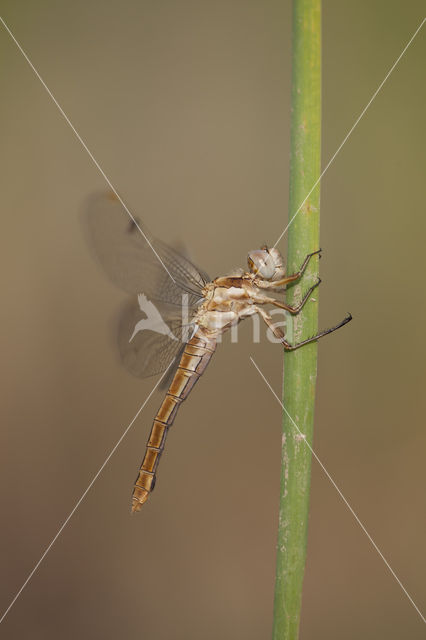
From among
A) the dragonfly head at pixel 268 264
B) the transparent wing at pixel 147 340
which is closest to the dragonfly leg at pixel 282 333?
the dragonfly head at pixel 268 264

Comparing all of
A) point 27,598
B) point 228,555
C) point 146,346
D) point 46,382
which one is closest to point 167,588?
point 228,555

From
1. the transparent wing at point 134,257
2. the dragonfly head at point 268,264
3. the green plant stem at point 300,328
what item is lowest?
the green plant stem at point 300,328

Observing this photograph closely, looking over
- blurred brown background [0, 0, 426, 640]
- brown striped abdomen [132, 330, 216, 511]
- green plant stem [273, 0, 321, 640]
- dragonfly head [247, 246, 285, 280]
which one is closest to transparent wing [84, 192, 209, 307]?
brown striped abdomen [132, 330, 216, 511]

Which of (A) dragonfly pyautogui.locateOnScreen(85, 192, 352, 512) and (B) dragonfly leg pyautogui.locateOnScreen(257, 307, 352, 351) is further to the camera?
(A) dragonfly pyautogui.locateOnScreen(85, 192, 352, 512)

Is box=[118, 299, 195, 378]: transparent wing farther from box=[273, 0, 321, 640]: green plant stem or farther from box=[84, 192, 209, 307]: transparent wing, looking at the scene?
box=[273, 0, 321, 640]: green plant stem

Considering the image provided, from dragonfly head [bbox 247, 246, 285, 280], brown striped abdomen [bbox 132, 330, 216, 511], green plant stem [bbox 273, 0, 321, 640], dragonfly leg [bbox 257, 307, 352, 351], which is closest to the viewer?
green plant stem [bbox 273, 0, 321, 640]

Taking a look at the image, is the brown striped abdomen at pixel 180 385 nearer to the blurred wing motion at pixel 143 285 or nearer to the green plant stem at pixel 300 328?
the blurred wing motion at pixel 143 285
